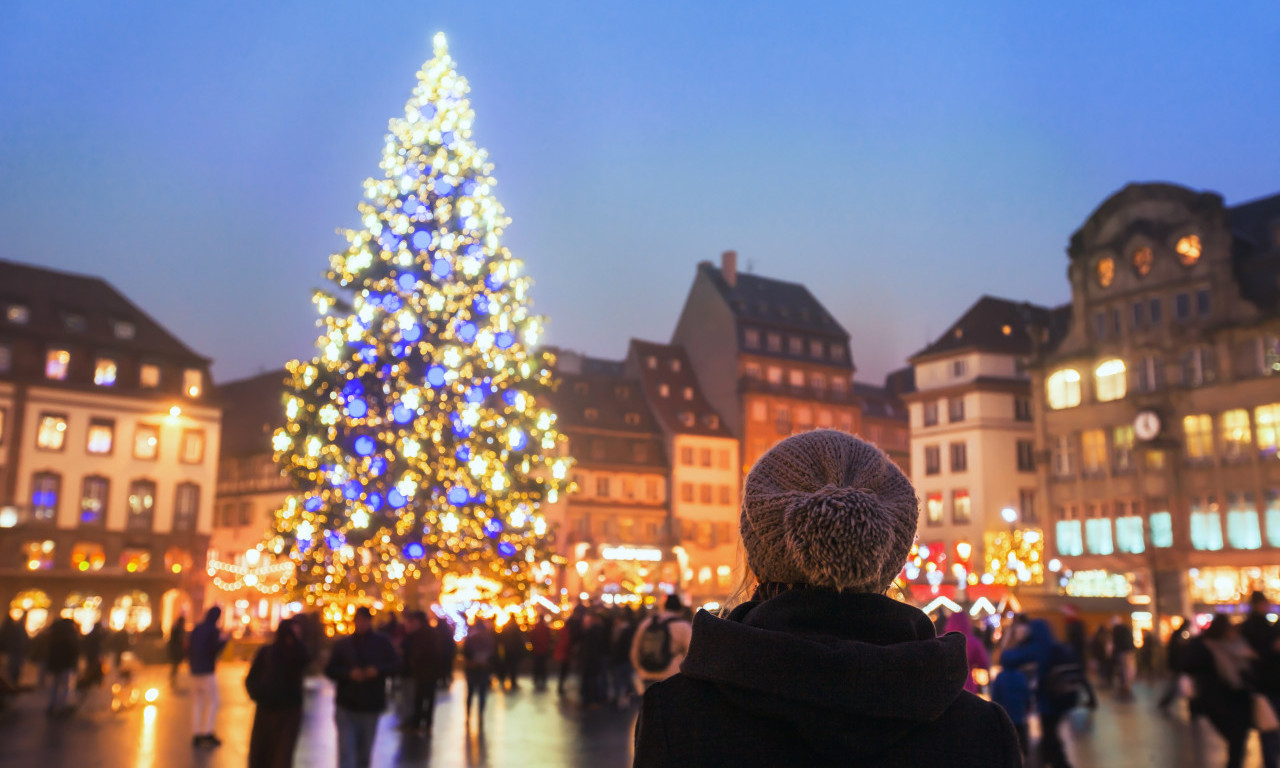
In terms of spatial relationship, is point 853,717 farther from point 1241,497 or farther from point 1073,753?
point 1241,497

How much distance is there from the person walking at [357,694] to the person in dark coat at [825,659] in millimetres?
9402

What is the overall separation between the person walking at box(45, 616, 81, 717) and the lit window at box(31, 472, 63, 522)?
37.4 meters

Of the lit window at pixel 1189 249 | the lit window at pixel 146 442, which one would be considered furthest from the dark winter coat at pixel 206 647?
the lit window at pixel 146 442

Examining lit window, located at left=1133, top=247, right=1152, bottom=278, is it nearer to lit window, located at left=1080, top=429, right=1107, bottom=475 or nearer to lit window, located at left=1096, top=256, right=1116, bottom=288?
lit window, located at left=1096, top=256, right=1116, bottom=288

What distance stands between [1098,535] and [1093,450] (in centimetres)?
391

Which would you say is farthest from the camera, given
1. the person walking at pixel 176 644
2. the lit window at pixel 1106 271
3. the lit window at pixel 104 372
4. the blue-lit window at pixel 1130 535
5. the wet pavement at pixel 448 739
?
the lit window at pixel 104 372

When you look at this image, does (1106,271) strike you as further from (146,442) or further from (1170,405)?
(146,442)

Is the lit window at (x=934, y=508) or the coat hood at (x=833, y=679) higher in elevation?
the lit window at (x=934, y=508)

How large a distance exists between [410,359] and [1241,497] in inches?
1449

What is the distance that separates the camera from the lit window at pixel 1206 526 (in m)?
49.5

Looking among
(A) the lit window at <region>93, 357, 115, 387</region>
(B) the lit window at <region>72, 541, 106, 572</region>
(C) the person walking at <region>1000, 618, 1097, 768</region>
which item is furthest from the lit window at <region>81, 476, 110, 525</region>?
(C) the person walking at <region>1000, 618, 1097, 768</region>

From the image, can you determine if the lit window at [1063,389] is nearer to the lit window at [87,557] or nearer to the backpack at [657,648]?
the lit window at [87,557]

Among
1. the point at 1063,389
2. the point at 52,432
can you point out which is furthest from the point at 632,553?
the point at 52,432

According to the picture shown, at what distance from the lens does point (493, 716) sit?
21953 mm
